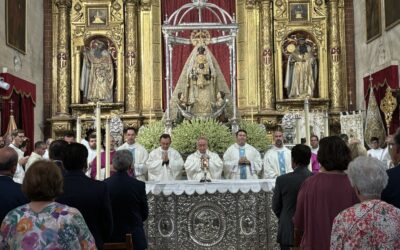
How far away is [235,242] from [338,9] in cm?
1092

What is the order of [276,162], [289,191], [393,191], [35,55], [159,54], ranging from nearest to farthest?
[393,191] < [289,191] < [276,162] < [35,55] < [159,54]

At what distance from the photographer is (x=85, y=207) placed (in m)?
4.42

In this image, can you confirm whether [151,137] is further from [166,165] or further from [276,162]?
[276,162]

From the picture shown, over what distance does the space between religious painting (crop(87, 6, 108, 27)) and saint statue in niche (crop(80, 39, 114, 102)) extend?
2.54 ft

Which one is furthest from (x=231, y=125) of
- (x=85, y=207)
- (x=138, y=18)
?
(x=85, y=207)

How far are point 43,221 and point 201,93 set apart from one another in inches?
363

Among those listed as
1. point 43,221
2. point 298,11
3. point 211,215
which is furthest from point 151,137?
point 298,11

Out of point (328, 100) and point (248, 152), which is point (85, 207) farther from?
point (328, 100)

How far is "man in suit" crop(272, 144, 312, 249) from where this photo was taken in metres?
5.55

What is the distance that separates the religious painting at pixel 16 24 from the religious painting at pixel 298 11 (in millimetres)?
7105

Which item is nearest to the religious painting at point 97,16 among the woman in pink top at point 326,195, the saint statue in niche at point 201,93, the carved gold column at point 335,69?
the saint statue in niche at point 201,93

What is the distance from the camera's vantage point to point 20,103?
1491 cm

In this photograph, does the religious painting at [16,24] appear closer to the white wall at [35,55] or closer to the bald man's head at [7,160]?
the white wall at [35,55]

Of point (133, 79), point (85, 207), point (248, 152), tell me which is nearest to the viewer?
point (85, 207)
